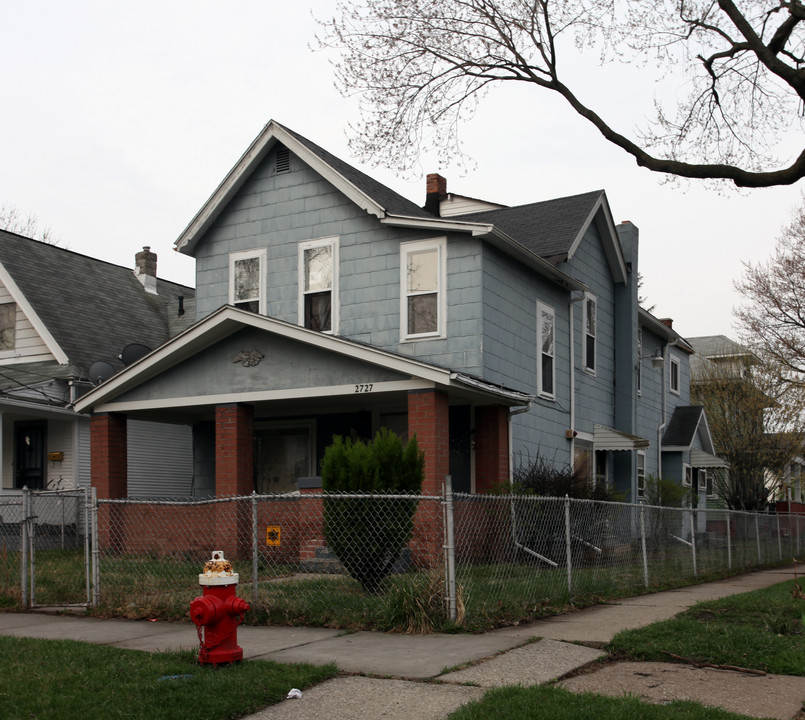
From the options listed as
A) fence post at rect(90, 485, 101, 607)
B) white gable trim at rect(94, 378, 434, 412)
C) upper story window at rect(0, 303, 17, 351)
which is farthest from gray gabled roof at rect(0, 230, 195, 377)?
fence post at rect(90, 485, 101, 607)

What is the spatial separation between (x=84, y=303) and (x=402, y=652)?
56.7ft

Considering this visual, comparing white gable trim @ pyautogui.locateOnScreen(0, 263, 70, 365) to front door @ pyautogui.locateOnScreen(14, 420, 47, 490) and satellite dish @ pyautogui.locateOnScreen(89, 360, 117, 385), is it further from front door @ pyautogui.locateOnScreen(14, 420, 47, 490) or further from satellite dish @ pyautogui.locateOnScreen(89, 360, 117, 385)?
front door @ pyautogui.locateOnScreen(14, 420, 47, 490)

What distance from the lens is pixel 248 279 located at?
1784 cm

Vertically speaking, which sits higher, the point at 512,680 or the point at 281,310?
the point at 281,310

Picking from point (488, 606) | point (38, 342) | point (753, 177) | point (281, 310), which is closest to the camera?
point (488, 606)

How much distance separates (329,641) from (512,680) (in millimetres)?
2154

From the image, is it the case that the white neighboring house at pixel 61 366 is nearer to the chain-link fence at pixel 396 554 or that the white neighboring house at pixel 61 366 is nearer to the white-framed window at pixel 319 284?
the chain-link fence at pixel 396 554

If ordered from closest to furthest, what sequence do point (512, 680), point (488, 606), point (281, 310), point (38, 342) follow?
1. point (512, 680)
2. point (488, 606)
3. point (281, 310)
4. point (38, 342)

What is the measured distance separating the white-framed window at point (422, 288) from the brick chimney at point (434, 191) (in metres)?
6.50

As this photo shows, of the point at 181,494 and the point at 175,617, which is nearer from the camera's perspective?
the point at 175,617

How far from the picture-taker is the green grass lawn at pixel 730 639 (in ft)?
23.1

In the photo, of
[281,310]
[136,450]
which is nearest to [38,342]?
[136,450]

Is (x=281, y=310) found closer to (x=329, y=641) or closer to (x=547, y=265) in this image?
(x=547, y=265)

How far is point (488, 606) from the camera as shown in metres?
8.98
